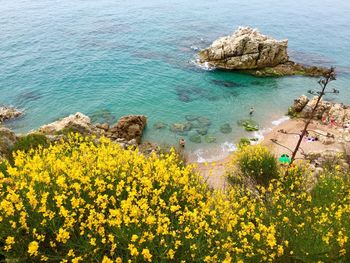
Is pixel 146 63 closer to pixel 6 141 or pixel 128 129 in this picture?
pixel 128 129

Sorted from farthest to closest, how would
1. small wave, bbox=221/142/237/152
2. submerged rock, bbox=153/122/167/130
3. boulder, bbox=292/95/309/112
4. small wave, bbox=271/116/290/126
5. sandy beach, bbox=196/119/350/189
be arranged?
boulder, bbox=292/95/309/112
small wave, bbox=271/116/290/126
submerged rock, bbox=153/122/167/130
small wave, bbox=221/142/237/152
sandy beach, bbox=196/119/350/189

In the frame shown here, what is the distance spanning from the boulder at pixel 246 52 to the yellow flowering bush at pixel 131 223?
126 ft

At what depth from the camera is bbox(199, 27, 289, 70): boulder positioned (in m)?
48.2

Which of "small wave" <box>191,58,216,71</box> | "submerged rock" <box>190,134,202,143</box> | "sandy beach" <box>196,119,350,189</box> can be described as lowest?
"sandy beach" <box>196,119,350,189</box>

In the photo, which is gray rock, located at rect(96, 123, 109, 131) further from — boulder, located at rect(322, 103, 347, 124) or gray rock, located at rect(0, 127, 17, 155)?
boulder, located at rect(322, 103, 347, 124)

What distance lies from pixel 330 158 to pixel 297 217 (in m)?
16.2

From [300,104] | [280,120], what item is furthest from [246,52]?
[280,120]

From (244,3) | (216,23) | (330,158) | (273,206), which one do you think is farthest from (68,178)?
(244,3)

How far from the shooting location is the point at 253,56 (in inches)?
1901

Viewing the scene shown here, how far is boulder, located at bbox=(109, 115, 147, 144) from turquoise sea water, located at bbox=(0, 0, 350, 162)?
160 centimetres

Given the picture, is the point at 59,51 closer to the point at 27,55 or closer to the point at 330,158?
the point at 27,55

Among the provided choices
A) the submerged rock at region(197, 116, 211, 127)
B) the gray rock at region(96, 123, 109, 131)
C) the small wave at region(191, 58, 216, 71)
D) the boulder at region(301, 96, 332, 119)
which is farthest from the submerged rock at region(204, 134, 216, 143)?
the small wave at region(191, 58, 216, 71)

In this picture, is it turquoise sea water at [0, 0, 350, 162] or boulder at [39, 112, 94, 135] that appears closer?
boulder at [39, 112, 94, 135]

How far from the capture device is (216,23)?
7388cm
